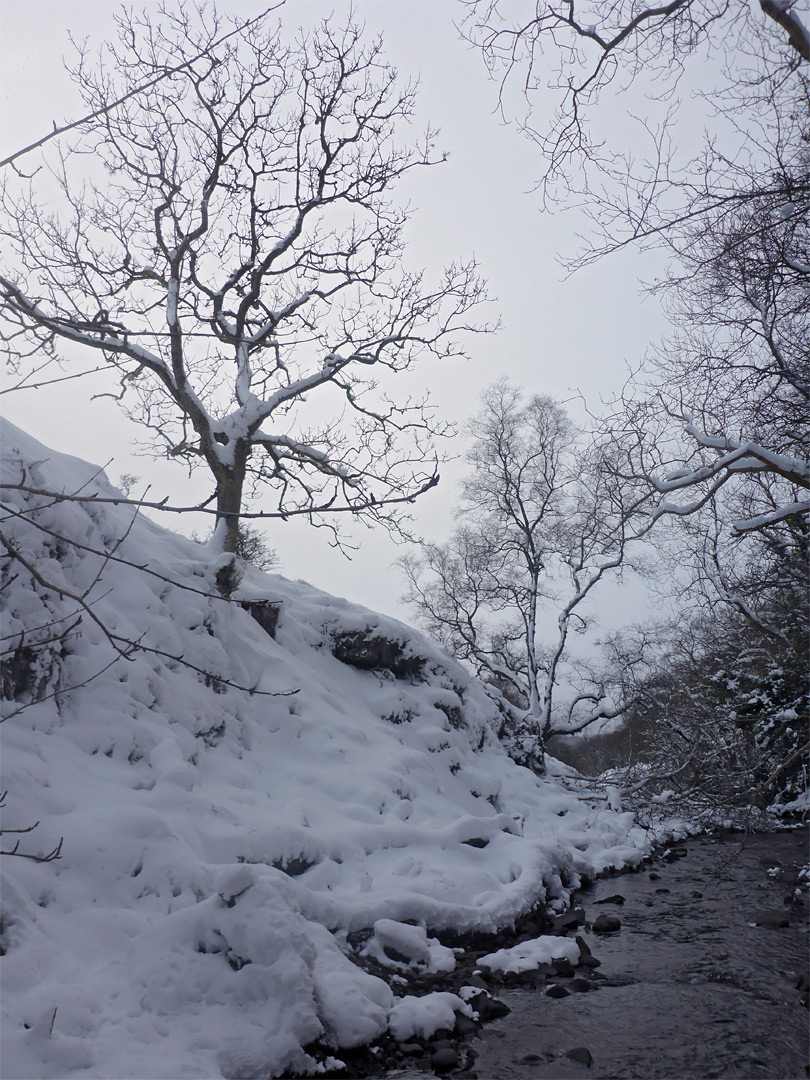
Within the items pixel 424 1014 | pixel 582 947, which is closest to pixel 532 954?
pixel 582 947

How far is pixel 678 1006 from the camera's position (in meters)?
4.62

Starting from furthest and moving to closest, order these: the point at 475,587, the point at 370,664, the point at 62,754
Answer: the point at 475,587 → the point at 370,664 → the point at 62,754

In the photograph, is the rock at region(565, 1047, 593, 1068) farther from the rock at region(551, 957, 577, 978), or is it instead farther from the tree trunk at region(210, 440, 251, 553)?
the tree trunk at region(210, 440, 251, 553)

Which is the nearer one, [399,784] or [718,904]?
[718,904]

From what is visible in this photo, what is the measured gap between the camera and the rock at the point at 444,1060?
12.6 feet

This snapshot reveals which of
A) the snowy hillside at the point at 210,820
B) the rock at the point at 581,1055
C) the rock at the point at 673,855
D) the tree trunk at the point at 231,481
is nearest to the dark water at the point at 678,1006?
the rock at the point at 581,1055

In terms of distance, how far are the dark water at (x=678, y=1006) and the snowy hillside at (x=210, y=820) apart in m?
0.81

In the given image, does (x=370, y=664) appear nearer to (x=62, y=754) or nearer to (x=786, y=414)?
(x=62, y=754)

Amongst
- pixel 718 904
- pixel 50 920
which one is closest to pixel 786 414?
pixel 718 904

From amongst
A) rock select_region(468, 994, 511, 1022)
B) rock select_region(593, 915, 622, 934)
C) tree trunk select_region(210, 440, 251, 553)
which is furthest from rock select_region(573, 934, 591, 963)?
tree trunk select_region(210, 440, 251, 553)

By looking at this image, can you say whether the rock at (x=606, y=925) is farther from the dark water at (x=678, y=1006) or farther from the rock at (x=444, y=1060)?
the rock at (x=444, y=1060)

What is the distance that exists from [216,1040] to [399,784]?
4866 millimetres

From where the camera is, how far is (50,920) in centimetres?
400

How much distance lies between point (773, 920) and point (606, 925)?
1.57 metres
